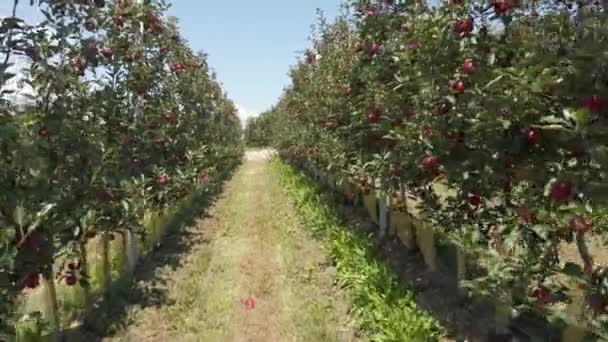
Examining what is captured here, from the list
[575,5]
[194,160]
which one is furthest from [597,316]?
[194,160]

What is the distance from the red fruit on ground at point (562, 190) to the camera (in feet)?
Result: 8.24

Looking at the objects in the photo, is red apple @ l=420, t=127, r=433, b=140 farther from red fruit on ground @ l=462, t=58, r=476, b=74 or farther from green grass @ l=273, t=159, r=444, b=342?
green grass @ l=273, t=159, r=444, b=342

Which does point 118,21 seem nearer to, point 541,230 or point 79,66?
point 79,66

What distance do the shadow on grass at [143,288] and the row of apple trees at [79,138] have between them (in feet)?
1.70

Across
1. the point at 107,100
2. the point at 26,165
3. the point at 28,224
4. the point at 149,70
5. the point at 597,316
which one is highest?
the point at 149,70

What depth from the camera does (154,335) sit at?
5938mm

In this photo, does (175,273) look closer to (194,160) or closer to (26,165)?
(194,160)

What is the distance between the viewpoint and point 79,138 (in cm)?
495

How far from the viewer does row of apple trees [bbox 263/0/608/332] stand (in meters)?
2.50

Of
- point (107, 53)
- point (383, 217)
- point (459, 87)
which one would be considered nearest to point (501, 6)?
point (459, 87)

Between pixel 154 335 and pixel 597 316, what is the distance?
175 inches

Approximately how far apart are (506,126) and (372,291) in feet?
11.4

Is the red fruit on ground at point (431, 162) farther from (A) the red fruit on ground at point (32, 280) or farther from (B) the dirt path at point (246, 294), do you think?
(A) the red fruit on ground at point (32, 280)

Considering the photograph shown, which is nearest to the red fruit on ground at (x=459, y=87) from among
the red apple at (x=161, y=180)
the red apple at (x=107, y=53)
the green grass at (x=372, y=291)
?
the green grass at (x=372, y=291)
